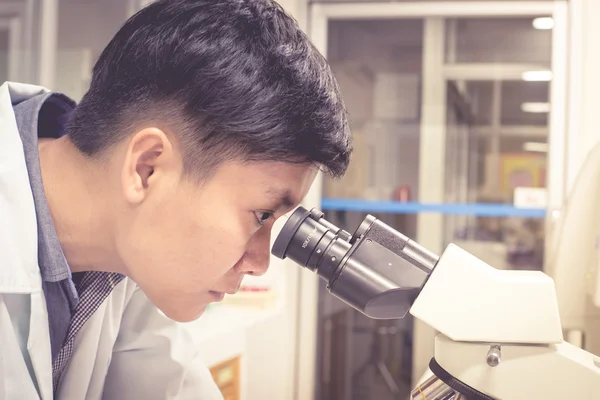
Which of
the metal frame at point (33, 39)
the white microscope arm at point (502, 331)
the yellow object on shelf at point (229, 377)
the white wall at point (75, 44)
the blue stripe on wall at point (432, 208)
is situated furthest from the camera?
the blue stripe on wall at point (432, 208)

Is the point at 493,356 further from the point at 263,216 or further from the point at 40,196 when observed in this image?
the point at 40,196

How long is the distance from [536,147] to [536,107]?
178 mm

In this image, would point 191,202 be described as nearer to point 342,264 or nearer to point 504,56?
point 342,264

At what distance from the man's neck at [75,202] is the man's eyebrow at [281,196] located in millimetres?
244

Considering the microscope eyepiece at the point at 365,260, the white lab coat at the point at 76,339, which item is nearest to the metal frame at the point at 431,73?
the white lab coat at the point at 76,339

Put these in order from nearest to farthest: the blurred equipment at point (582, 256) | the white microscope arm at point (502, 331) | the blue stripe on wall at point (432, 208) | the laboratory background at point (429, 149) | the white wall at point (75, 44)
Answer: the white microscope arm at point (502, 331) → the blurred equipment at point (582, 256) → the white wall at point (75, 44) → the laboratory background at point (429, 149) → the blue stripe on wall at point (432, 208)

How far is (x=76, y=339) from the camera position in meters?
0.97

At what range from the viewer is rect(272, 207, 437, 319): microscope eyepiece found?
0.72 m

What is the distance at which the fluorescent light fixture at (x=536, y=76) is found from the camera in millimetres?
2607

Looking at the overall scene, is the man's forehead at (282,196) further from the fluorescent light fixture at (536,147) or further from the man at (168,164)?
the fluorescent light fixture at (536,147)

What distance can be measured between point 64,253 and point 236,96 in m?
0.40

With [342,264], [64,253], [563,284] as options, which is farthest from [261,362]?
[342,264]

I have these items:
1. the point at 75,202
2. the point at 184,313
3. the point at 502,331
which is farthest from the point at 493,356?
the point at 75,202

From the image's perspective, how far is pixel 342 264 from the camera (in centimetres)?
75
